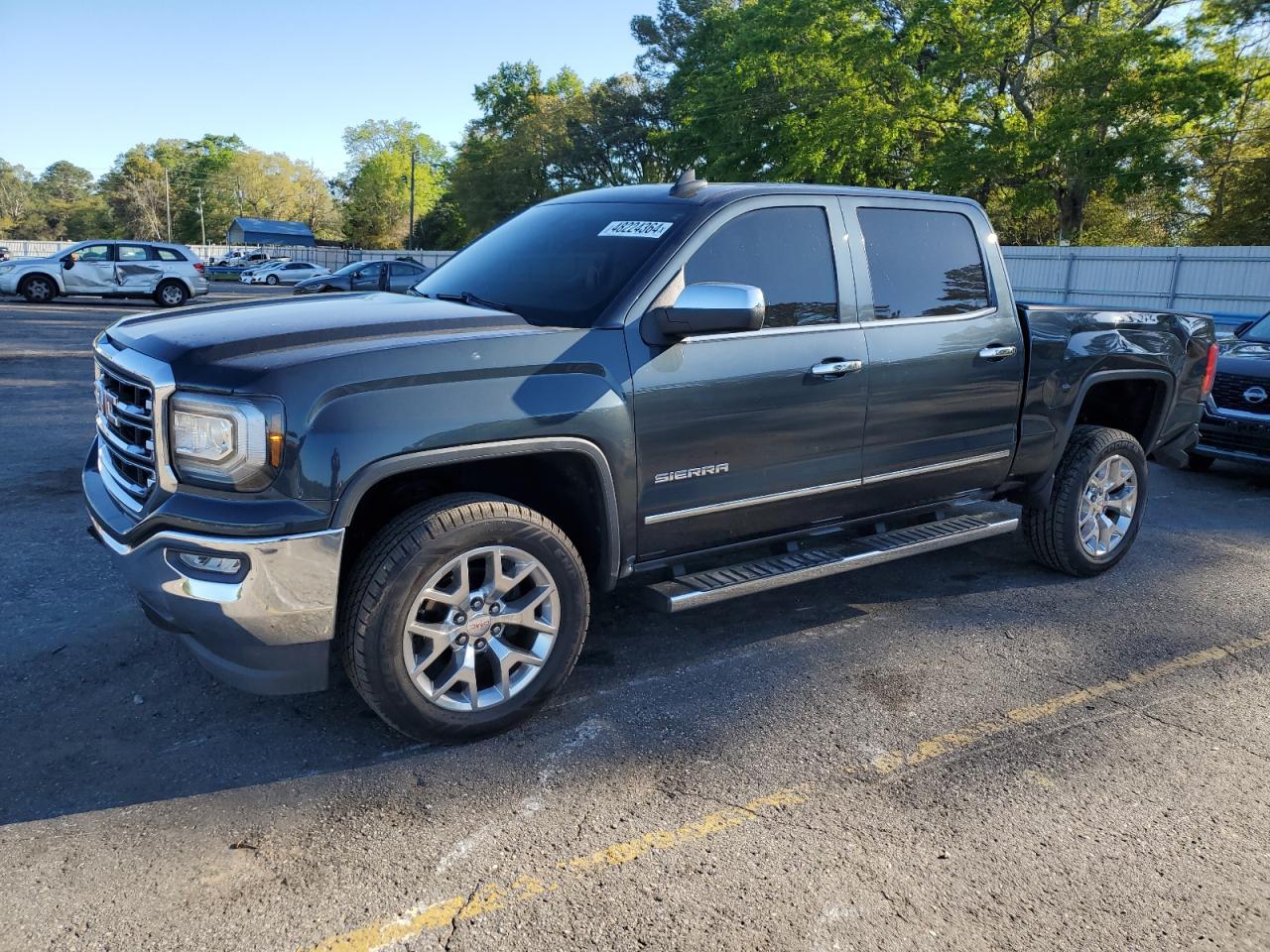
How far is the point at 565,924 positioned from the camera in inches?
98.1

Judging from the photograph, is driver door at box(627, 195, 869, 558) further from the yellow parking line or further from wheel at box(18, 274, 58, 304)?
wheel at box(18, 274, 58, 304)

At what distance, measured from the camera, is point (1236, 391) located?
813 cm

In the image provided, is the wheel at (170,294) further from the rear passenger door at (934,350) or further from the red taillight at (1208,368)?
the red taillight at (1208,368)

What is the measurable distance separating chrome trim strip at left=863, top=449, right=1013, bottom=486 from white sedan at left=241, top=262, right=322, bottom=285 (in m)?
42.4

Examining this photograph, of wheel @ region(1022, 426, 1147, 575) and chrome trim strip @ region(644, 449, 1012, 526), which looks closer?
chrome trim strip @ region(644, 449, 1012, 526)

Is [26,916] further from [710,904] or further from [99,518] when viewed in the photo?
[710,904]

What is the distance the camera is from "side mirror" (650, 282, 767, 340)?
3463 mm

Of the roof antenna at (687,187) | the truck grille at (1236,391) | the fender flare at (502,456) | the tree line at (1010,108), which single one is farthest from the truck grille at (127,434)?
the tree line at (1010,108)

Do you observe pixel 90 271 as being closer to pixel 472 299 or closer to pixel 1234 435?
pixel 472 299

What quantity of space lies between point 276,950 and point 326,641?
0.94 m

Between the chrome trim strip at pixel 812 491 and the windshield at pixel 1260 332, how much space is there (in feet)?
18.9

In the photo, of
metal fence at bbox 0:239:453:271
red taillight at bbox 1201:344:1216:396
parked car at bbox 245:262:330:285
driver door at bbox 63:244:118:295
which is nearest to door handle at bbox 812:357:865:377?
red taillight at bbox 1201:344:1216:396

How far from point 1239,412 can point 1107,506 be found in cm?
361

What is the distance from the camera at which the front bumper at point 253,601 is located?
2.87m
